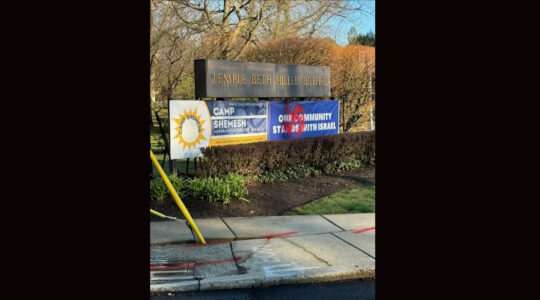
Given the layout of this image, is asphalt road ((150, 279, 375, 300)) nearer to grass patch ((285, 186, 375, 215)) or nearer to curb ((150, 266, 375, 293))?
curb ((150, 266, 375, 293))

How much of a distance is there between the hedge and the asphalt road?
4884mm

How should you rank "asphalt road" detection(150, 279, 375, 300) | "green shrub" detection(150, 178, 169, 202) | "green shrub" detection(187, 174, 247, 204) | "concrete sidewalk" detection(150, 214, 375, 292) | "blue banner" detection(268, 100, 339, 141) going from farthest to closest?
1. "blue banner" detection(268, 100, 339, 141)
2. "green shrub" detection(187, 174, 247, 204)
3. "green shrub" detection(150, 178, 169, 202)
4. "concrete sidewalk" detection(150, 214, 375, 292)
5. "asphalt road" detection(150, 279, 375, 300)

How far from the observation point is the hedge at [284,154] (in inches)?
390

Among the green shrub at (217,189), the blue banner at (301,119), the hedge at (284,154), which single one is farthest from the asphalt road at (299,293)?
the blue banner at (301,119)

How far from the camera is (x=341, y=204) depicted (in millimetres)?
9125

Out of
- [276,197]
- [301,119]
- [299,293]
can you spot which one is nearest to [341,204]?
[276,197]

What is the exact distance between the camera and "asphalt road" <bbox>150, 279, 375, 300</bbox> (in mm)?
4840

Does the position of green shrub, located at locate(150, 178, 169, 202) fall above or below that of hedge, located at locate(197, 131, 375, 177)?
below

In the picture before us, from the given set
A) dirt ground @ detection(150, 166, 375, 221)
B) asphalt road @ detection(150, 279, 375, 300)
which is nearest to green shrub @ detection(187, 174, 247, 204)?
dirt ground @ detection(150, 166, 375, 221)

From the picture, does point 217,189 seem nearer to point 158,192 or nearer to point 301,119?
A: point 158,192

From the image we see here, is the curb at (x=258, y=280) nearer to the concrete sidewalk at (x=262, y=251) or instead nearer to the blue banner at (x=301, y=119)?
the concrete sidewalk at (x=262, y=251)

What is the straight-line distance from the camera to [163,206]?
8.31m

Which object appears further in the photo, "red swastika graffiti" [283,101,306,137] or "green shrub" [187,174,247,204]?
"red swastika graffiti" [283,101,306,137]
